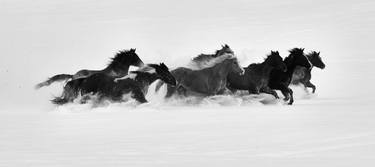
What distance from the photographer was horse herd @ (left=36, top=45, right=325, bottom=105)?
45.6 ft

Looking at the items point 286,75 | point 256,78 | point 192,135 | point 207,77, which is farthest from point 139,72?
point 192,135

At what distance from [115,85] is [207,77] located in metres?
1.72

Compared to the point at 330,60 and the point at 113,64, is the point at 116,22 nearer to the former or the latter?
the point at 330,60

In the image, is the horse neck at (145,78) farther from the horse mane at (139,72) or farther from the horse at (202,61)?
the horse at (202,61)

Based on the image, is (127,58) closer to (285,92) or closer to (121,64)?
(121,64)

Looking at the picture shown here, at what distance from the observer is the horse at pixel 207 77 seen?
14.7 m

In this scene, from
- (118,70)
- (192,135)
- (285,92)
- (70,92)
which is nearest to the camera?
(192,135)

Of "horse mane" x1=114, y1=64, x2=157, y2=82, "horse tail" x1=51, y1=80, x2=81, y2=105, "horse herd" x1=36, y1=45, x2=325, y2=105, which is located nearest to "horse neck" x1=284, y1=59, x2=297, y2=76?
"horse herd" x1=36, y1=45, x2=325, y2=105

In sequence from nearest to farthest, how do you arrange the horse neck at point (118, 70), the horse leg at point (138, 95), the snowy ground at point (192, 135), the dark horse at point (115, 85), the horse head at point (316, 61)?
the snowy ground at point (192, 135) → the horse leg at point (138, 95) → the dark horse at point (115, 85) → the horse neck at point (118, 70) → the horse head at point (316, 61)

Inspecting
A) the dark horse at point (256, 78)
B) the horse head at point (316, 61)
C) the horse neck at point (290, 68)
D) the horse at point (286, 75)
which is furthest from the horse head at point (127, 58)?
the horse head at point (316, 61)

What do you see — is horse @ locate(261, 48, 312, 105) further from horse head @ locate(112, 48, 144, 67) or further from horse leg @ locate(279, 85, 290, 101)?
horse head @ locate(112, 48, 144, 67)

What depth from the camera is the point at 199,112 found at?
41.6 ft

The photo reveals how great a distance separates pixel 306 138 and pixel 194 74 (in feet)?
21.2

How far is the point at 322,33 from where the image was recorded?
104 ft
